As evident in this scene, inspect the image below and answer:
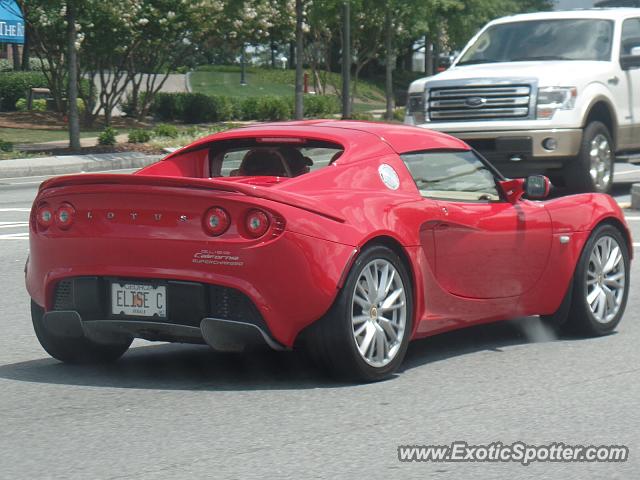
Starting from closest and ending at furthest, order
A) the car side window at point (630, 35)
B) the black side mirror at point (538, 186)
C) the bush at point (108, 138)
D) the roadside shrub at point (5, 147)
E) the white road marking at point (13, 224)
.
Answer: the black side mirror at point (538, 186) → the white road marking at point (13, 224) → the car side window at point (630, 35) → the roadside shrub at point (5, 147) → the bush at point (108, 138)

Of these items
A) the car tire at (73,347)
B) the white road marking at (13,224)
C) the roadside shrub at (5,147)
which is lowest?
the white road marking at (13,224)

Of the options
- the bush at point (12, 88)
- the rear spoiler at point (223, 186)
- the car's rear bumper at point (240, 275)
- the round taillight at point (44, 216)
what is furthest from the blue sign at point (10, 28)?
the car's rear bumper at point (240, 275)

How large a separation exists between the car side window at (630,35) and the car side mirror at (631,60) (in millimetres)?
141

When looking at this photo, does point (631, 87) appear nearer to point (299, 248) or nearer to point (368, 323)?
point (368, 323)

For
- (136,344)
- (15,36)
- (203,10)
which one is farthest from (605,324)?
(15,36)

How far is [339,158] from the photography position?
279 inches

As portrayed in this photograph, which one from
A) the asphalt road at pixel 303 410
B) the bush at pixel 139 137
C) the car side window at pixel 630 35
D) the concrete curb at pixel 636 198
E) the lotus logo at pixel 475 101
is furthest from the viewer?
the bush at pixel 139 137

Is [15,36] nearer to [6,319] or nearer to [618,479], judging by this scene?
[6,319]

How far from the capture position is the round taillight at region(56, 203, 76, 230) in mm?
6875

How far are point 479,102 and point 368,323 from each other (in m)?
9.76

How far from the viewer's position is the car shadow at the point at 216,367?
6840 millimetres

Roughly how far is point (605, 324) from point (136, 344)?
9.22 feet

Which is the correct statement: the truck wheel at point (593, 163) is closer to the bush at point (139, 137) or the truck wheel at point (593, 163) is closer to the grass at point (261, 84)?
the bush at point (139, 137)

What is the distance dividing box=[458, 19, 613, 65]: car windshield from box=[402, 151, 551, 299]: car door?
9394mm
